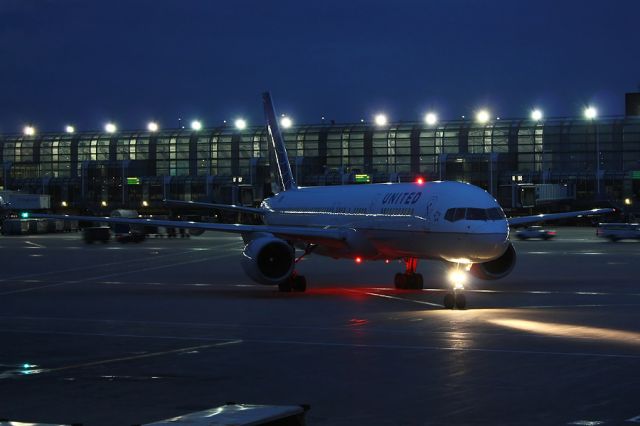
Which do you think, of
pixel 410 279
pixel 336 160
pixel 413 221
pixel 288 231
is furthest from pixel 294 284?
pixel 336 160

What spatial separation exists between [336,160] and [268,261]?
115m

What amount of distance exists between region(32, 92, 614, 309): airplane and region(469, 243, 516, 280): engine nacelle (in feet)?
0.12

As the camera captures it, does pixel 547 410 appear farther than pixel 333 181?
No

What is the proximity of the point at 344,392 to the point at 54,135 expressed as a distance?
523 ft

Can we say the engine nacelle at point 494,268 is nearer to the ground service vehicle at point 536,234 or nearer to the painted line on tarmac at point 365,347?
the painted line on tarmac at point 365,347

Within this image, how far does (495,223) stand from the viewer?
3488cm

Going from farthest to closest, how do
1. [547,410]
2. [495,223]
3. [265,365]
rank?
[495,223], [265,365], [547,410]

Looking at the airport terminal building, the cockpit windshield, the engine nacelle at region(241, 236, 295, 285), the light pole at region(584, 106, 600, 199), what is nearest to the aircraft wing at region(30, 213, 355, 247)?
the engine nacelle at region(241, 236, 295, 285)

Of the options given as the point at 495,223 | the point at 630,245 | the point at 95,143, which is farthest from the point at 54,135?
the point at 495,223

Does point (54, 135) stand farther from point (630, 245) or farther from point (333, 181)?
point (630, 245)

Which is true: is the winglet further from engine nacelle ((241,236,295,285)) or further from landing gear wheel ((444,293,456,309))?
landing gear wheel ((444,293,456,309))

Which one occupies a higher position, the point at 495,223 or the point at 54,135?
the point at 54,135

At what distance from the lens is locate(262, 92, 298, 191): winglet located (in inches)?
2255

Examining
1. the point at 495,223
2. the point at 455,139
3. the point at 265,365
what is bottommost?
the point at 265,365
